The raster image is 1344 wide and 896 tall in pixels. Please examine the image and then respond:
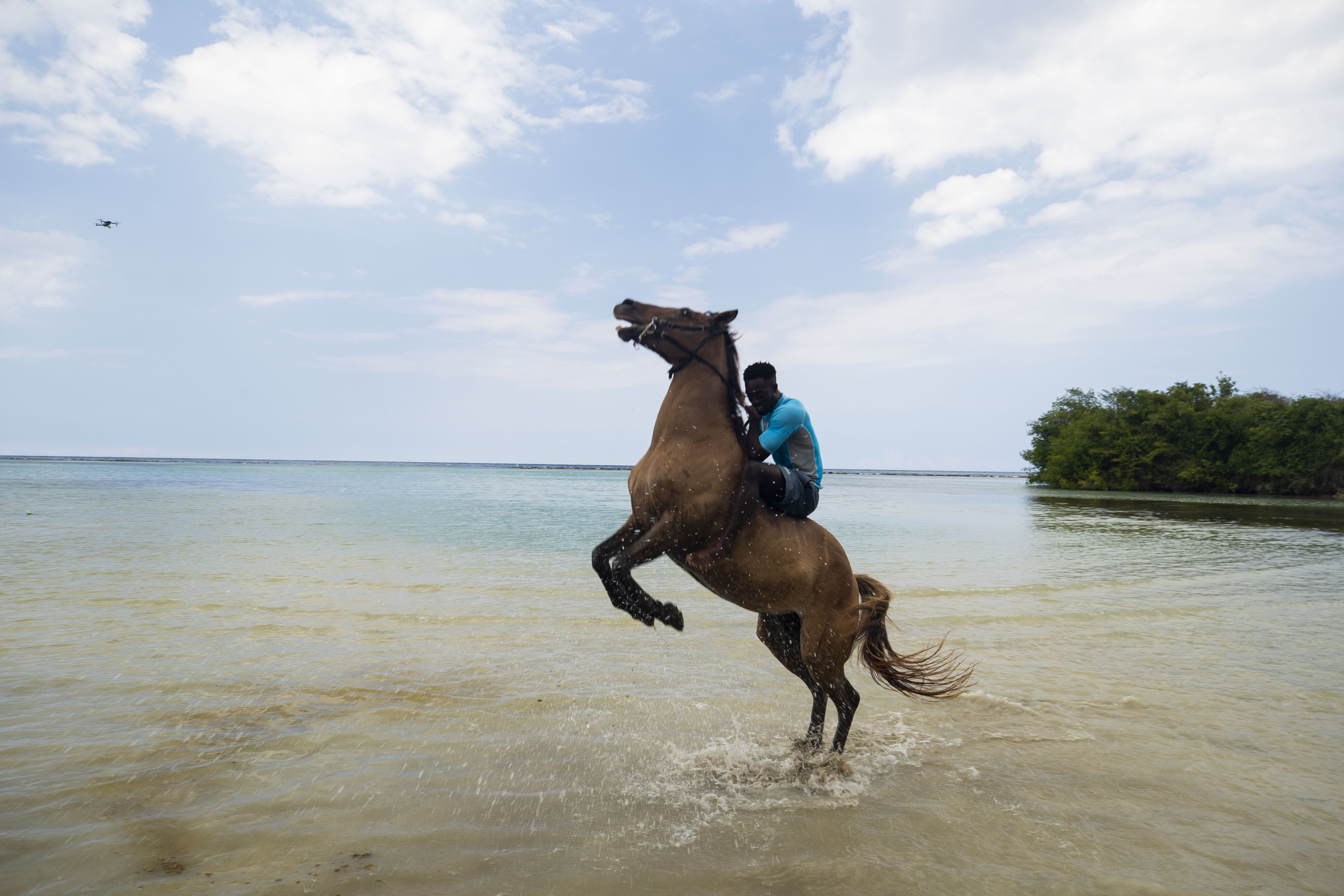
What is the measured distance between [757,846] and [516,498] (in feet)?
132

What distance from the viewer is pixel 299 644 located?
7.54m

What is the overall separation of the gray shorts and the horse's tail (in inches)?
32.9

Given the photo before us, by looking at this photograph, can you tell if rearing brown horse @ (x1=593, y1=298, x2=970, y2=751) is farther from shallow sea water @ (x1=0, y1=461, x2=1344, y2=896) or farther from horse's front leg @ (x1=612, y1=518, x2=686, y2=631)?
shallow sea water @ (x1=0, y1=461, x2=1344, y2=896)

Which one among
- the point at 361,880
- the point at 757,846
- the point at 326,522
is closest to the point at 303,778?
the point at 361,880

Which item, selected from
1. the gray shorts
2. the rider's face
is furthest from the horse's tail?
the rider's face

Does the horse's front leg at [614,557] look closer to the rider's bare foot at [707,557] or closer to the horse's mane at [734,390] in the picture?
the rider's bare foot at [707,557]

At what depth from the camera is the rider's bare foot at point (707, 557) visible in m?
4.40

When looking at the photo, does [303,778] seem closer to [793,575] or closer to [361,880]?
[361,880]

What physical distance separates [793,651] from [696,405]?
80.8 inches

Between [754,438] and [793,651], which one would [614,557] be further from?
[793,651]

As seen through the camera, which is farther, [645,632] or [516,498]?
[516,498]

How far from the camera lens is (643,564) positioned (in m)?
4.29

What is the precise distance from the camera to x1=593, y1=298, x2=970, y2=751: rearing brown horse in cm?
432

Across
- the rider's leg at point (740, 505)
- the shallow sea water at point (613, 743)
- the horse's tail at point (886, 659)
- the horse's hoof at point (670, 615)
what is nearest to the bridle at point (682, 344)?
the rider's leg at point (740, 505)
